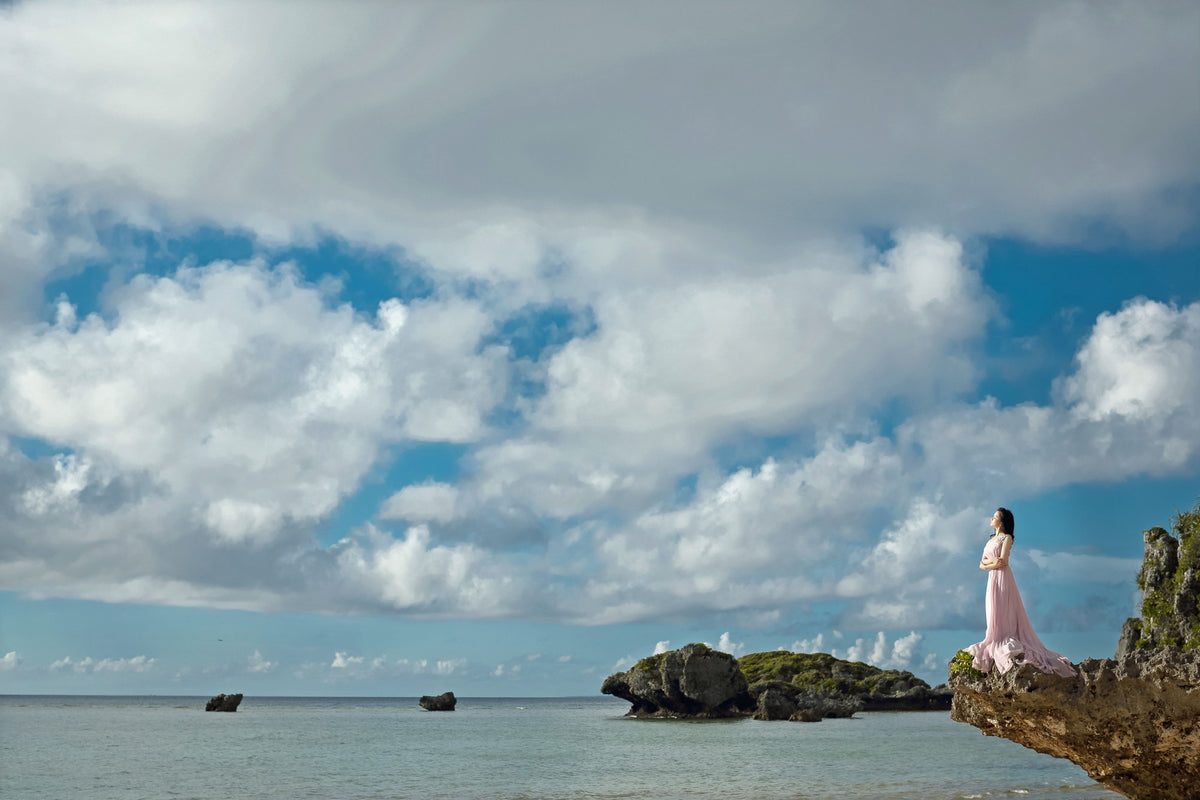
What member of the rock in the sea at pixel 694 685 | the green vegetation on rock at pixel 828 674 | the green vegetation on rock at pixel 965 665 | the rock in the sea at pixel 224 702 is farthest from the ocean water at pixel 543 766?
the rock in the sea at pixel 224 702

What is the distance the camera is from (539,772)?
176ft

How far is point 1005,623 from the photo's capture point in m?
16.0

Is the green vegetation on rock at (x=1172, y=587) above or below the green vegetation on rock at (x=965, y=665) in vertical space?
above

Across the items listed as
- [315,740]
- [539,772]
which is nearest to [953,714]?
[539,772]

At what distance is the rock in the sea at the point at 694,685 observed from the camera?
359ft

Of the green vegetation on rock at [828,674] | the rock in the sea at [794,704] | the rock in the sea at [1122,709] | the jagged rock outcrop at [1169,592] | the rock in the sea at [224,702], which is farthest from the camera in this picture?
the rock in the sea at [224,702]

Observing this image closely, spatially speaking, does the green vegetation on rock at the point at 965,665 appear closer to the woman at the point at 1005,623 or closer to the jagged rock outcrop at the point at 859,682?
the woman at the point at 1005,623

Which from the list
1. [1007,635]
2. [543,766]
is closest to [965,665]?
[1007,635]

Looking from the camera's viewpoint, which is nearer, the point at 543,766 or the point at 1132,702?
the point at 1132,702

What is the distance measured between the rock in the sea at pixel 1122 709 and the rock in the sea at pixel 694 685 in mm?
96180

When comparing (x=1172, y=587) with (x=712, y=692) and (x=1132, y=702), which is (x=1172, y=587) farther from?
(x=712, y=692)

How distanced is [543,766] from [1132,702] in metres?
46.9

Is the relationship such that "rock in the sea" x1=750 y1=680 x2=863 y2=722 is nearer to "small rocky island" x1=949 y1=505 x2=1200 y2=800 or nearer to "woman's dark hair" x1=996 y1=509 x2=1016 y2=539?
"small rocky island" x1=949 y1=505 x2=1200 y2=800

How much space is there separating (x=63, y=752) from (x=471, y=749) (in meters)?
29.9
